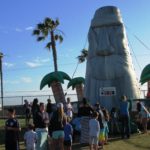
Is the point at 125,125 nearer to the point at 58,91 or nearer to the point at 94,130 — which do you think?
the point at 94,130

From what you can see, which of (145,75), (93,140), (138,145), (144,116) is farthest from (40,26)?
(93,140)

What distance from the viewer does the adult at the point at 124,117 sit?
699 inches

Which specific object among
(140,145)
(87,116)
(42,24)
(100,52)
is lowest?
(140,145)

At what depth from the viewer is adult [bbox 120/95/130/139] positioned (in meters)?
→ 17.8

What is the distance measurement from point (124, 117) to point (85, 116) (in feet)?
8.53

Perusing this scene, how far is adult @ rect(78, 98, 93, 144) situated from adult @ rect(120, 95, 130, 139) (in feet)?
7.35

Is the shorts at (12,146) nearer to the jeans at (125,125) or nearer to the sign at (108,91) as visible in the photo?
the jeans at (125,125)

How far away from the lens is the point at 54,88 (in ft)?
81.4

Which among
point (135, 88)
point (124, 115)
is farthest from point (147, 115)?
point (135, 88)

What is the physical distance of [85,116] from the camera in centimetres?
1581

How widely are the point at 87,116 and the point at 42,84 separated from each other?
9.18 meters

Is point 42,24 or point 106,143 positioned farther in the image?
point 42,24

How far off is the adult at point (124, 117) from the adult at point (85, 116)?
2240 millimetres

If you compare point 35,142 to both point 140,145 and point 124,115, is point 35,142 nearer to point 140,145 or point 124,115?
point 140,145
